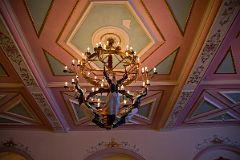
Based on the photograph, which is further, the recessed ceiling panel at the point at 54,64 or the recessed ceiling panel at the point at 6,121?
the recessed ceiling panel at the point at 6,121

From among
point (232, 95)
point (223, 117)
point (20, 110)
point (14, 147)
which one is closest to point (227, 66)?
point (232, 95)

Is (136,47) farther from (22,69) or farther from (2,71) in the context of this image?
(2,71)

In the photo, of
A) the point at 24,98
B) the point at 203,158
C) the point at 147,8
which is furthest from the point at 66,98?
the point at 203,158

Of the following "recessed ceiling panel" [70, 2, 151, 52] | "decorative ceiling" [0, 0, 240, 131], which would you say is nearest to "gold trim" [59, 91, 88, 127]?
"decorative ceiling" [0, 0, 240, 131]

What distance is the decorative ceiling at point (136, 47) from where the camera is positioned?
3.89 meters

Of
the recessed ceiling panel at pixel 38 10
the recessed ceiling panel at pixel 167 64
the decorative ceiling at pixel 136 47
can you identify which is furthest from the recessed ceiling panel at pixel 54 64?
the recessed ceiling panel at pixel 167 64

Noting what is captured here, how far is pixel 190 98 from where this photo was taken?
255 inches

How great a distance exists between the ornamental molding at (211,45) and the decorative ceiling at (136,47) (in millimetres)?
15

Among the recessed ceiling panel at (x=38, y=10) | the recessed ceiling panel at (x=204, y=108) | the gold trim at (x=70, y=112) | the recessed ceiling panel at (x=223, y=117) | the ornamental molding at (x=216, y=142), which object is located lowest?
the ornamental molding at (x=216, y=142)

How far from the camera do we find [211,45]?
4.55 meters

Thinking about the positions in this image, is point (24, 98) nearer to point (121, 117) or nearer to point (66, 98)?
point (66, 98)

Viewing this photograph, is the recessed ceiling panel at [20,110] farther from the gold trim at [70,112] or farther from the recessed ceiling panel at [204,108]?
the recessed ceiling panel at [204,108]

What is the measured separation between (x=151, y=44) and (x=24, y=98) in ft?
11.9

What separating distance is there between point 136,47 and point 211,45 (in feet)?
4.21
